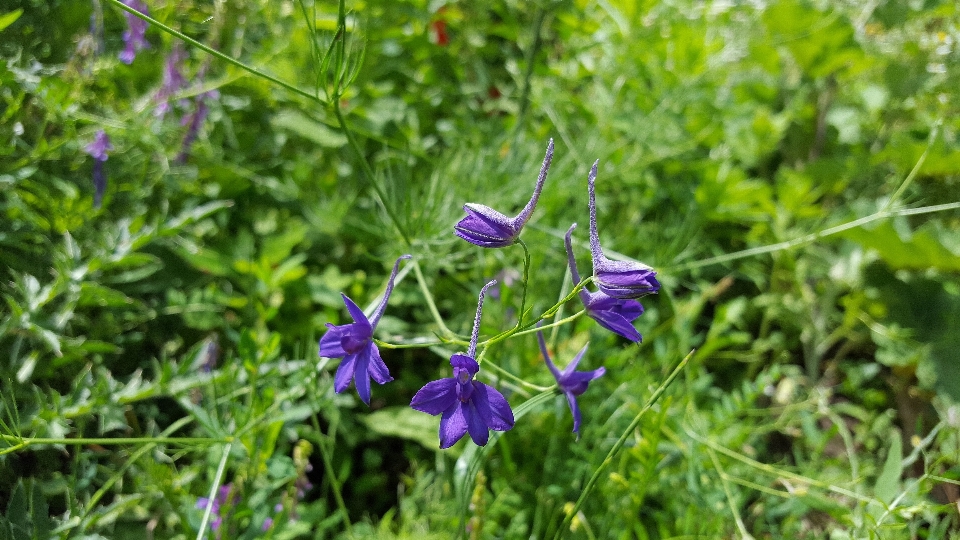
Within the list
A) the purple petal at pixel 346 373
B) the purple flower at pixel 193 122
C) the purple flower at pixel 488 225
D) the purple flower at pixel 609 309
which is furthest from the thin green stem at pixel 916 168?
the purple flower at pixel 193 122

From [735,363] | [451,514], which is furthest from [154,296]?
[735,363]

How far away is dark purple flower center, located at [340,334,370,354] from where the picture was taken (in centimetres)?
91

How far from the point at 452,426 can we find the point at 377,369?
139 millimetres

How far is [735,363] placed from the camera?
2244mm

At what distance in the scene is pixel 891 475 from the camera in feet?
4.10

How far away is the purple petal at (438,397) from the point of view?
83cm

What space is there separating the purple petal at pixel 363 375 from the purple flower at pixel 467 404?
0.11 metres

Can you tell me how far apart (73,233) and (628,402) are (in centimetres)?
142

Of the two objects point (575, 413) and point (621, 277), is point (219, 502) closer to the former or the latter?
point (575, 413)

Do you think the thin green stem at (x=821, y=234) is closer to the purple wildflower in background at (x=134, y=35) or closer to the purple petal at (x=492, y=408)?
the purple petal at (x=492, y=408)

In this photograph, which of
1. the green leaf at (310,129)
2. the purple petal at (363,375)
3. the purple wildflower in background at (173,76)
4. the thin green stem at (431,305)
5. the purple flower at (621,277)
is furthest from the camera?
the green leaf at (310,129)

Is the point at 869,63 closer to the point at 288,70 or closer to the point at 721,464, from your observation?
the point at 721,464

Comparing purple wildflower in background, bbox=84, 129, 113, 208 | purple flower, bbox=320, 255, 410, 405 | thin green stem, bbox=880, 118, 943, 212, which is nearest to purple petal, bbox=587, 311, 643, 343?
purple flower, bbox=320, 255, 410, 405

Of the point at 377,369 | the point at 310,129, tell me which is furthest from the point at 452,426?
the point at 310,129
